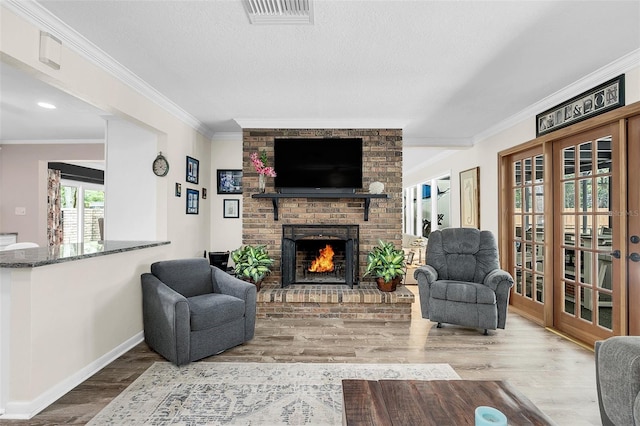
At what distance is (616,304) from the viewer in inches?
111

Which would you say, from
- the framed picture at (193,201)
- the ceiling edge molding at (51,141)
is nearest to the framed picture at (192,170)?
the framed picture at (193,201)

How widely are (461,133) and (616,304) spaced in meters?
3.08

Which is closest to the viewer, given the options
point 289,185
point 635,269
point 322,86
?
point 635,269

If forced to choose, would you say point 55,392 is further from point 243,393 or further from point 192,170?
point 192,170

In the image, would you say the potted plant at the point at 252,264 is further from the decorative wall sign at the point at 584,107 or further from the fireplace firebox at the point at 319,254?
the decorative wall sign at the point at 584,107

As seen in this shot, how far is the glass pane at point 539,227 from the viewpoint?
150 inches

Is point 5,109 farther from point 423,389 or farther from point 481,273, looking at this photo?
point 481,273

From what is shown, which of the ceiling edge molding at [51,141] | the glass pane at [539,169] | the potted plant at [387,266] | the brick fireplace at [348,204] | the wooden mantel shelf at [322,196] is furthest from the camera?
the ceiling edge molding at [51,141]

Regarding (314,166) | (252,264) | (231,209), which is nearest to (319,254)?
(252,264)

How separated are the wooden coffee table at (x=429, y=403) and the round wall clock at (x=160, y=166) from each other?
10.0 feet

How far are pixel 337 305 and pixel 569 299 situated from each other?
2.45 meters

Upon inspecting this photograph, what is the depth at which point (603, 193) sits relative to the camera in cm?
297

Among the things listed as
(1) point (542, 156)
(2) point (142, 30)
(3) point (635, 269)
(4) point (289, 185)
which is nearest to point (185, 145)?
(4) point (289, 185)

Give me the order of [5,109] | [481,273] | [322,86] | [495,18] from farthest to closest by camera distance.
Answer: [5,109], [481,273], [322,86], [495,18]
